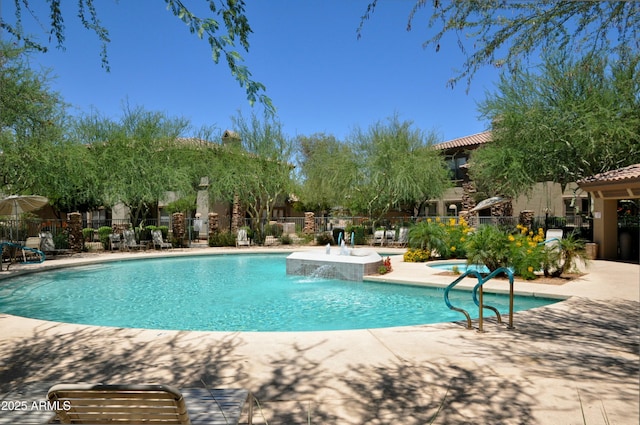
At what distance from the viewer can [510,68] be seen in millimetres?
5934

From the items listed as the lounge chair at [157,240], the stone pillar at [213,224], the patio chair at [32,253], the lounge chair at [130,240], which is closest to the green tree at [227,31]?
the patio chair at [32,253]

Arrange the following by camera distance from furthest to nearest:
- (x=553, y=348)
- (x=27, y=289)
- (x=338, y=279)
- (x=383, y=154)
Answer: (x=383, y=154), (x=338, y=279), (x=27, y=289), (x=553, y=348)

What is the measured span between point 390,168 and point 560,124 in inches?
357

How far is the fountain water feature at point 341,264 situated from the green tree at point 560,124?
903 centimetres

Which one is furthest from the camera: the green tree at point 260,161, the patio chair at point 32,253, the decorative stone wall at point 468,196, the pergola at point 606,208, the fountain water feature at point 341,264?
the decorative stone wall at point 468,196

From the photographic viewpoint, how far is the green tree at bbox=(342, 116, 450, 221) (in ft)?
77.5

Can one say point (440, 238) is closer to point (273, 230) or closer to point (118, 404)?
point (118, 404)

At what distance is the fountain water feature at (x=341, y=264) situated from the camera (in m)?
11.9

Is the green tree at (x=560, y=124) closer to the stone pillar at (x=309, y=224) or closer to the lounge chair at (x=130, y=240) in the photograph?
the stone pillar at (x=309, y=224)

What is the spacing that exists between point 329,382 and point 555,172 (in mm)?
17920

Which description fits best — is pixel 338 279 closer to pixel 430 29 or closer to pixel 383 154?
pixel 430 29

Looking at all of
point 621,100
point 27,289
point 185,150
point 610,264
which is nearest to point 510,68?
point 610,264

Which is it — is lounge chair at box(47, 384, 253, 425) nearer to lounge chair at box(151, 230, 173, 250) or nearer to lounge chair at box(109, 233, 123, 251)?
lounge chair at box(109, 233, 123, 251)

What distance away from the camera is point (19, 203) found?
15.5 m
